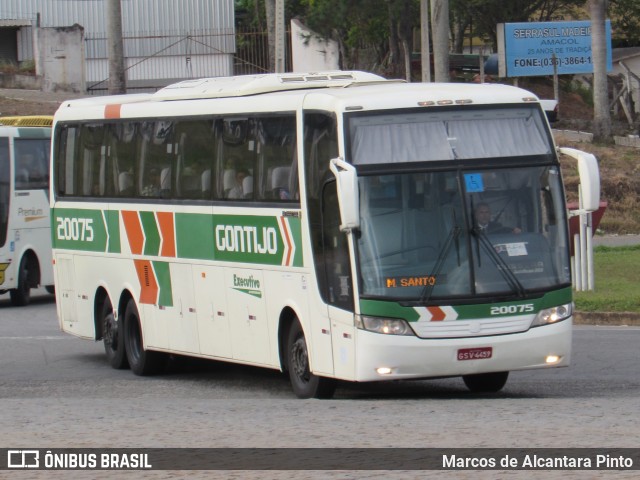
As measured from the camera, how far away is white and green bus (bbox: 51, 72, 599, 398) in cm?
1180

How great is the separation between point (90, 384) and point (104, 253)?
7.29 feet

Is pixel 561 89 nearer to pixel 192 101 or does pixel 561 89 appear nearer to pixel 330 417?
pixel 192 101

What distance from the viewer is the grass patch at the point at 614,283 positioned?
65.9 ft

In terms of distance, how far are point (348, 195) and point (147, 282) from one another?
5.37m

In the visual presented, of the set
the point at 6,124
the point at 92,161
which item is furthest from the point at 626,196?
the point at 92,161

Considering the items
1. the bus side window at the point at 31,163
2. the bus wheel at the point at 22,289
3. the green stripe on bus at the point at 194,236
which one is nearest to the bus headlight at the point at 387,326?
the green stripe on bus at the point at 194,236

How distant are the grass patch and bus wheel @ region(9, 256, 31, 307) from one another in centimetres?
1050

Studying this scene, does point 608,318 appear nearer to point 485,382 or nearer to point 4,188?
point 485,382

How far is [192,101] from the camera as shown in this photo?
1526 centimetres

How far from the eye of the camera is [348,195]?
11.4 m

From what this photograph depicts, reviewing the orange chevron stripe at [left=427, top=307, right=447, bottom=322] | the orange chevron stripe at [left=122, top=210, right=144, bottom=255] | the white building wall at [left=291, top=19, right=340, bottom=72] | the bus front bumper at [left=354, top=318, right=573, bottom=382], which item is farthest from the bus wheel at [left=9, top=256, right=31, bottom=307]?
the white building wall at [left=291, top=19, right=340, bottom=72]

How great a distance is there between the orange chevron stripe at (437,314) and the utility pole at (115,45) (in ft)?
76.2

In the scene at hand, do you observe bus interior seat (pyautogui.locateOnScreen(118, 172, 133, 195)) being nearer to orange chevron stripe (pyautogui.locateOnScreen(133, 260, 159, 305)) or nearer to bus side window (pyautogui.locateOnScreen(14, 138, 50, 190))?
orange chevron stripe (pyautogui.locateOnScreen(133, 260, 159, 305))

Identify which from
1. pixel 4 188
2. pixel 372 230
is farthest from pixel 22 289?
pixel 372 230
